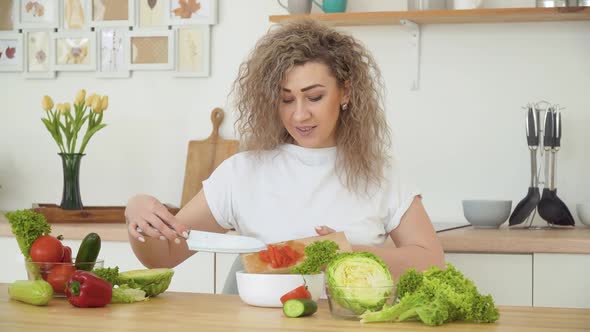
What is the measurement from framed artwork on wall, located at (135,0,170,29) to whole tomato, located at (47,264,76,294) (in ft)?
6.61

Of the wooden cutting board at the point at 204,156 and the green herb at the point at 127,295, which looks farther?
the wooden cutting board at the point at 204,156

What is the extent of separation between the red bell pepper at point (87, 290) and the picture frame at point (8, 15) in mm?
2414

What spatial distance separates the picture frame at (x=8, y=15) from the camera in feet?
13.0

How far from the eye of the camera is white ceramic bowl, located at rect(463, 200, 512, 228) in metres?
3.24

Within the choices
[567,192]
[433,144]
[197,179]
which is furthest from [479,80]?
[197,179]

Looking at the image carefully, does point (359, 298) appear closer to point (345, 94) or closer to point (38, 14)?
point (345, 94)

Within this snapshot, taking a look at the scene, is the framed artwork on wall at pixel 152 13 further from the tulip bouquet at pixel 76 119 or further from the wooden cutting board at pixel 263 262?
the wooden cutting board at pixel 263 262

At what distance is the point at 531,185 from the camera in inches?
131

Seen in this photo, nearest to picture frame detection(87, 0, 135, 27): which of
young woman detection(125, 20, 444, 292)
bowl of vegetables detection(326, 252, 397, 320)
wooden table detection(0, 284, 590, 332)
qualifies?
young woman detection(125, 20, 444, 292)

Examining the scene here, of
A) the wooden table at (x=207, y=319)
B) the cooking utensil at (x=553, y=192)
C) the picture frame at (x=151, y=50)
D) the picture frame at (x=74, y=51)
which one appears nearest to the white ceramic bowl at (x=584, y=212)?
the cooking utensil at (x=553, y=192)

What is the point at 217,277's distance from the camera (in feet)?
10.4

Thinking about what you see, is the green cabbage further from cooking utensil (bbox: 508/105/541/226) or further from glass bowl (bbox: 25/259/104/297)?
cooking utensil (bbox: 508/105/541/226)

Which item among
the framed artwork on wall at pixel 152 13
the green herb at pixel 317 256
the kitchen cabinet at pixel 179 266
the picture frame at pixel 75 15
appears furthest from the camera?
the picture frame at pixel 75 15

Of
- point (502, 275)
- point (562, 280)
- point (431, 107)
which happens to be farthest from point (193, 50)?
point (562, 280)
